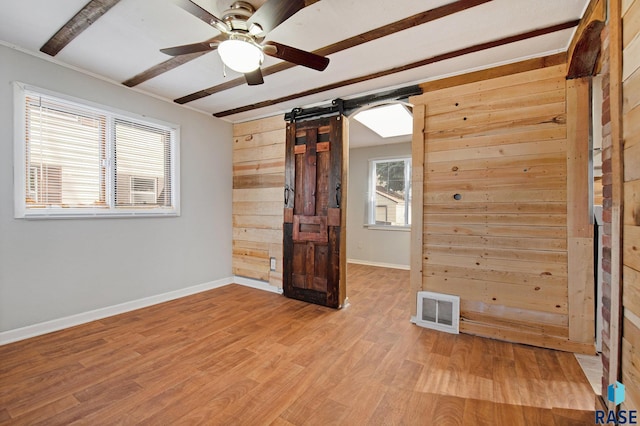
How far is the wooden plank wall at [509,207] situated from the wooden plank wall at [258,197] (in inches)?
74.7

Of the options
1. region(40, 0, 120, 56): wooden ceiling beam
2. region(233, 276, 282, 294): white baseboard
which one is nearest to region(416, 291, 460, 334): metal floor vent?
region(233, 276, 282, 294): white baseboard

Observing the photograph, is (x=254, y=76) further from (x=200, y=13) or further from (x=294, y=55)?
(x=200, y=13)

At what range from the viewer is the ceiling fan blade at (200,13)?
142cm

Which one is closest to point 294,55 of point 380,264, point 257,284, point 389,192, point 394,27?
point 394,27

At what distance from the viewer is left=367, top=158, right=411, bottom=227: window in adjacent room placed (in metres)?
5.46

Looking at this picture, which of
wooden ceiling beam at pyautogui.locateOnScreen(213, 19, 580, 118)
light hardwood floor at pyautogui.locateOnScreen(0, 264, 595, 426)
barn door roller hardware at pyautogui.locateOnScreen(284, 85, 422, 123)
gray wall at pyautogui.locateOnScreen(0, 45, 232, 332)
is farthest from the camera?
barn door roller hardware at pyautogui.locateOnScreen(284, 85, 422, 123)

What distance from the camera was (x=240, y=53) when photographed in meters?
1.75

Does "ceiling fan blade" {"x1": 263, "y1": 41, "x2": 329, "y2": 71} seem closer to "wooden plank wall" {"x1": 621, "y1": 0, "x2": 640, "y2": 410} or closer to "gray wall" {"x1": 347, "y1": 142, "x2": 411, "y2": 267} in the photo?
"wooden plank wall" {"x1": 621, "y1": 0, "x2": 640, "y2": 410}

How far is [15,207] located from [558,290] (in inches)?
183

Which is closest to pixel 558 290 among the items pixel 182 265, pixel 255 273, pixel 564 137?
pixel 564 137

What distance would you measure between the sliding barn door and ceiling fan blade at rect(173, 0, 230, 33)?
1746mm

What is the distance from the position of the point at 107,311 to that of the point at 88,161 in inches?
62.3

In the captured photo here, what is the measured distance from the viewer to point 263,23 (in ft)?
5.29

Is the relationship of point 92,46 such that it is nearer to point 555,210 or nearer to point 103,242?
point 103,242
